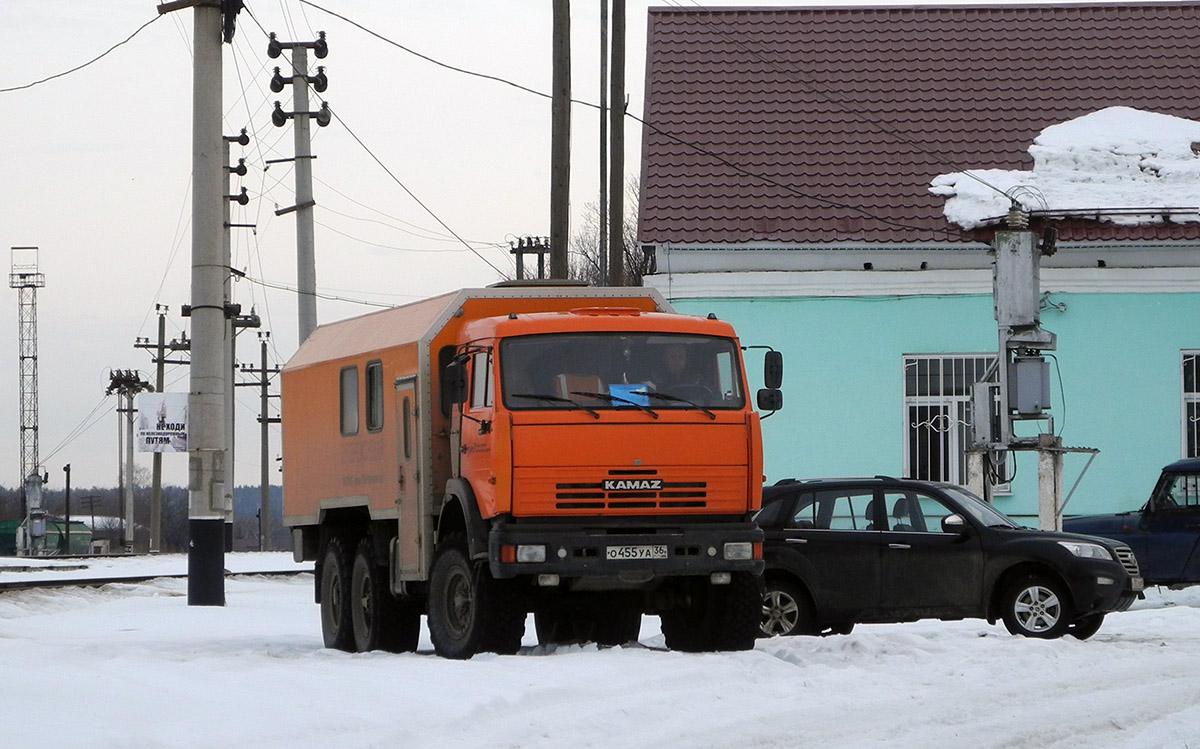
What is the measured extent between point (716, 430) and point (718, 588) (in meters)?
1.47

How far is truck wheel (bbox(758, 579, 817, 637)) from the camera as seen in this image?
16.2 m

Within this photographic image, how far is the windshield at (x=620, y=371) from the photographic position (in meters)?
13.2

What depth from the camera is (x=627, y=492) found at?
43.1 feet

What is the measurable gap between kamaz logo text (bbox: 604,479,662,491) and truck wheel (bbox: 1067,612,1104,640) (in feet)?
15.9

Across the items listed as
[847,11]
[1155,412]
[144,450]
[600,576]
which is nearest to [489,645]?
[600,576]

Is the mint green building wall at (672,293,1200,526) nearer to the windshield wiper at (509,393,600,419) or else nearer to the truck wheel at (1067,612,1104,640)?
the truck wheel at (1067,612,1104,640)

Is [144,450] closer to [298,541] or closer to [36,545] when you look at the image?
[36,545]

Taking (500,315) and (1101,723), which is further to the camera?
(500,315)

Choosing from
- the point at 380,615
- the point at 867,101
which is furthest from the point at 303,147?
the point at 380,615

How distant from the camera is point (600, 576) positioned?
13.1m

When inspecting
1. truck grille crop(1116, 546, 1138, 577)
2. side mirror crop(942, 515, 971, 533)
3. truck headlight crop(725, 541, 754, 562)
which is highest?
side mirror crop(942, 515, 971, 533)

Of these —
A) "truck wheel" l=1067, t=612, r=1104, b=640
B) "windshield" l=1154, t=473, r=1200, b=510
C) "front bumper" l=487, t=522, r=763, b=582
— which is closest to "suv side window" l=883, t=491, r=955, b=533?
"truck wheel" l=1067, t=612, r=1104, b=640

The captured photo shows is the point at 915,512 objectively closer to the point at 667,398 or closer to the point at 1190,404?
the point at 667,398

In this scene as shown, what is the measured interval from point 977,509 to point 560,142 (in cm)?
870
